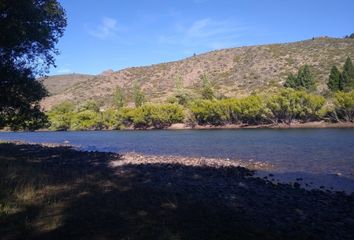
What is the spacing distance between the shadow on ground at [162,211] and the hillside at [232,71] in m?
88.4

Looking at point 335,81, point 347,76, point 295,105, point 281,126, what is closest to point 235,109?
point 281,126

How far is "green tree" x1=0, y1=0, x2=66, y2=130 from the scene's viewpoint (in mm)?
20312

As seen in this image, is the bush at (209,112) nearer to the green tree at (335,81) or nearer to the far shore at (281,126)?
the far shore at (281,126)

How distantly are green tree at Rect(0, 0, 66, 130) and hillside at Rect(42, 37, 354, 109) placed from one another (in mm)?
83964

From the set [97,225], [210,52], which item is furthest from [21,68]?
[210,52]

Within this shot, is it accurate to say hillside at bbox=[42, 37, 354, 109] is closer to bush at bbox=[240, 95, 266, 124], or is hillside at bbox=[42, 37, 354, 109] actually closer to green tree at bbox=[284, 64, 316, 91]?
green tree at bbox=[284, 64, 316, 91]

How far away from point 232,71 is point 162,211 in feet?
447

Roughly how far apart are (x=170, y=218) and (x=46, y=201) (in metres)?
3.92

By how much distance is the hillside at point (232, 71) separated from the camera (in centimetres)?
12444

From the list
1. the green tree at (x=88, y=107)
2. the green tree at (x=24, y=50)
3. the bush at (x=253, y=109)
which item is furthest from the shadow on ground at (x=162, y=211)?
the green tree at (x=88, y=107)

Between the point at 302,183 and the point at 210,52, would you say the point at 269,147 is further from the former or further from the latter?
A: the point at 210,52

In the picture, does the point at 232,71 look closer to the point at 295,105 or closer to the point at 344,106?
the point at 295,105

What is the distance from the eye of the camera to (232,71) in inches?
5723

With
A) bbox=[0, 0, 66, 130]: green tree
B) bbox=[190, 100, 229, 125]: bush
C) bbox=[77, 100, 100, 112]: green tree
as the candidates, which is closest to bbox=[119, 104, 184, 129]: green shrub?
bbox=[190, 100, 229, 125]: bush
